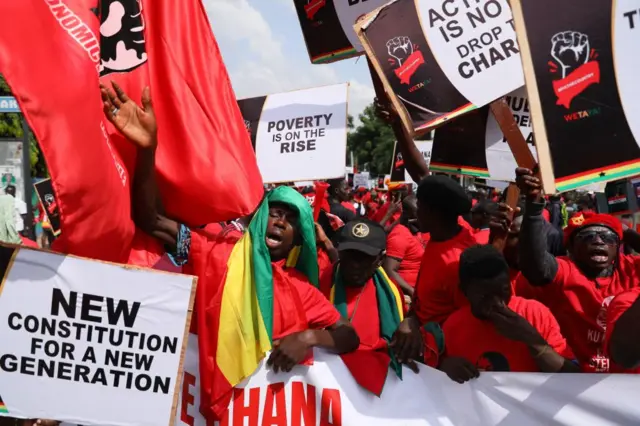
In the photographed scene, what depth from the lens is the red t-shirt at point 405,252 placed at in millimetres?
5746

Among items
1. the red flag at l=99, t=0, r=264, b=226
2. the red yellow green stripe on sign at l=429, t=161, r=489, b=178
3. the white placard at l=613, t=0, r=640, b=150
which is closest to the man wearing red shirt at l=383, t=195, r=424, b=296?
the red yellow green stripe on sign at l=429, t=161, r=489, b=178

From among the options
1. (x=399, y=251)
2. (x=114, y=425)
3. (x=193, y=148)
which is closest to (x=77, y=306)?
(x=114, y=425)

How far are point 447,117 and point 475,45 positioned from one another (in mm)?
393

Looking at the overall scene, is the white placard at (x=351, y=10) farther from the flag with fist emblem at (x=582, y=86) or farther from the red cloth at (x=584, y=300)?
the flag with fist emblem at (x=582, y=86)

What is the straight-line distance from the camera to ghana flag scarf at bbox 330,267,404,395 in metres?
3.01

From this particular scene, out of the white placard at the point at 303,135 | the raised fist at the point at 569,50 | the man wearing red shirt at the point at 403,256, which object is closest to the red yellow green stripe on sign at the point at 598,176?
the raised fist at the point at 569,50

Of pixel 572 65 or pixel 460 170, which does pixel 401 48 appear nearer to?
pixel 460 170

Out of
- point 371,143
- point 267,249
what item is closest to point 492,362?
point 267,249

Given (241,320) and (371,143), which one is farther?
(371,143)

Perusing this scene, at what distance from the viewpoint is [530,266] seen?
308 cm

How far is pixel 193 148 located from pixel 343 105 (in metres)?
3.81

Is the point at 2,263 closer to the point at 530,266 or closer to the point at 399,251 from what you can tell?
the point at 530,266

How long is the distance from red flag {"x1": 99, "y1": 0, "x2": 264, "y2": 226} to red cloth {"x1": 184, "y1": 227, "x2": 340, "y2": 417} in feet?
0.57

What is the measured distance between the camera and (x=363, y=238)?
3.51 meters
